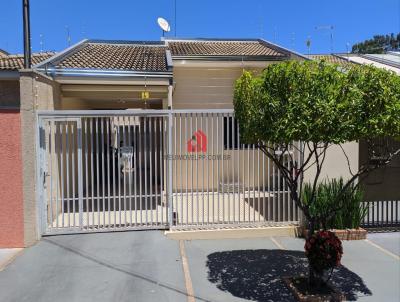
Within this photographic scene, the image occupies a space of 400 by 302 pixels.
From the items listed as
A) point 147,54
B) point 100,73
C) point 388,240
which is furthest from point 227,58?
point 388,240

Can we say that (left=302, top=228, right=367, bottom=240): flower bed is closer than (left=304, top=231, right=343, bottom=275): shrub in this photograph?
No

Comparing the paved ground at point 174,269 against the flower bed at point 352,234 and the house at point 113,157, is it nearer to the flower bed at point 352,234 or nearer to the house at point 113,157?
the flower bed at point 352,234

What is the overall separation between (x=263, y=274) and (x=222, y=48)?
9.93m

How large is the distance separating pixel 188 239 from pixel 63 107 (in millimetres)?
5206

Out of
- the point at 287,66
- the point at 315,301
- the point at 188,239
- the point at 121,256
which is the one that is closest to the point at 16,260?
the point at 121,256

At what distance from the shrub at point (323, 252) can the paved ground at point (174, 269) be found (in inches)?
24.5

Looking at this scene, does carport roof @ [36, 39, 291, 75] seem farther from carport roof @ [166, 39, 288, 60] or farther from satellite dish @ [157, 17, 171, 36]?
satellite dish @ [157, 17, 171, 36]

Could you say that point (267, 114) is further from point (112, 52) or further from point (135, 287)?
point (112, 52)

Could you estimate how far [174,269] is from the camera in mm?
6191

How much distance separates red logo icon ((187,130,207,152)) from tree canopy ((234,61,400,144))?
11.1 ft

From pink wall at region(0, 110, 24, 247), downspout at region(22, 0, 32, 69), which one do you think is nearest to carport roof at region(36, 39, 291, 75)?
downspout at region(22, 0, 32, 69)

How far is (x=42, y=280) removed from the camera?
5785mm

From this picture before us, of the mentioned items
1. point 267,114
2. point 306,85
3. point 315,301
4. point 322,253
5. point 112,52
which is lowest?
point 315,301

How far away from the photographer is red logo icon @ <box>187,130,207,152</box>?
830 centimetres
